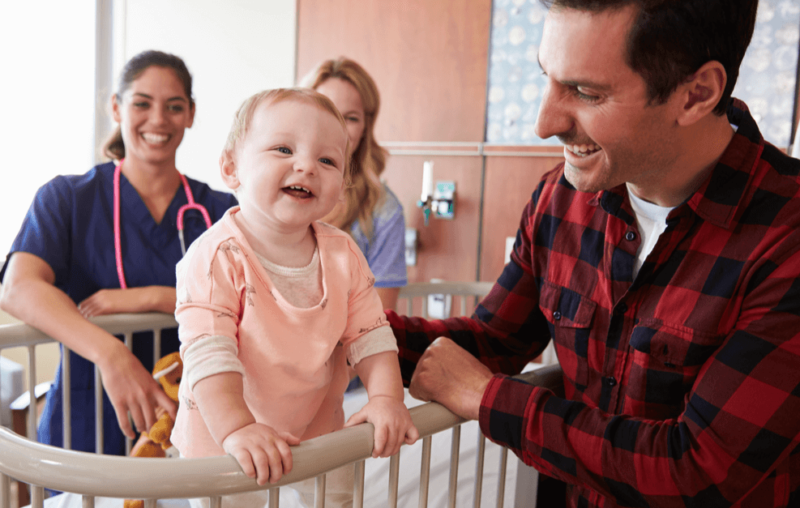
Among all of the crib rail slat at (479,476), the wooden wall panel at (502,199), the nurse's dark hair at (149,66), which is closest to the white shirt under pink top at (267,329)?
the crib rail slat at (479,476)

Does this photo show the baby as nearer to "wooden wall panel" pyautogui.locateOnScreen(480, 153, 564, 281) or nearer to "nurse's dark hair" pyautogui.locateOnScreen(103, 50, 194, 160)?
"nurse's dark hair" pyautogui.locateOnScreen(103, 50, 194, 160)

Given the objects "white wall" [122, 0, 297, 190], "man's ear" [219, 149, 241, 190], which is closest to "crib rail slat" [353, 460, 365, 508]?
"man's ear" [219, 149, 241, 190]

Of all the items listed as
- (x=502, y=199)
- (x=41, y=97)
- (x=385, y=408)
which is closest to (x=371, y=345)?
(x=385, y=408)

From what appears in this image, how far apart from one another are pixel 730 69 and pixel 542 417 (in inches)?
22.3

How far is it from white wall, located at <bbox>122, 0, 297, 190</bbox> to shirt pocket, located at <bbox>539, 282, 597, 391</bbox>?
247 cm

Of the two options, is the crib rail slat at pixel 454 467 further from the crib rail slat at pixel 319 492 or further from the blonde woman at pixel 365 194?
the blonde woman at pixel 365 194

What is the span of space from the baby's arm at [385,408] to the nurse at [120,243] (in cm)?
55

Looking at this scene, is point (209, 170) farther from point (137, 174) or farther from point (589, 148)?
point (589, 148)

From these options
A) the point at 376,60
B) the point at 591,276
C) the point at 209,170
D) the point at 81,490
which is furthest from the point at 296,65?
the point at 81,490

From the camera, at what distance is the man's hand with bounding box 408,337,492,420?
87 centimetres

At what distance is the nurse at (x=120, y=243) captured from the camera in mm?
1179

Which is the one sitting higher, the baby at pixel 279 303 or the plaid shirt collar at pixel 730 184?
the plaid shirt collar at pixel 730 184

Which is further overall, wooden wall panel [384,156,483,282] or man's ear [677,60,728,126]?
wooden wall panel [384,156,483,282]

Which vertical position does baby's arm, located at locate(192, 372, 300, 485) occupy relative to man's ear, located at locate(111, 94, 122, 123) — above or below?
below
